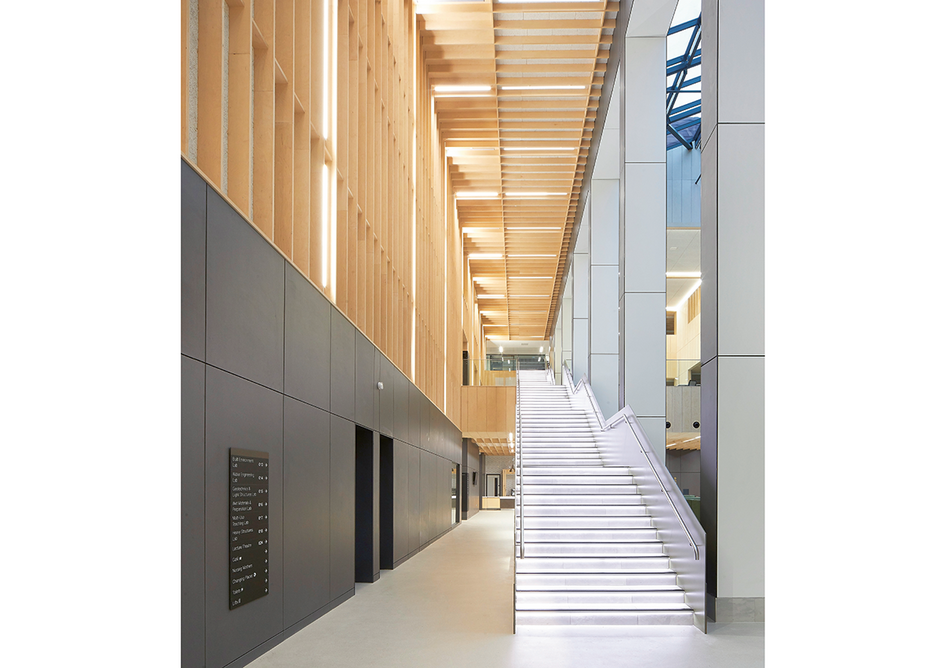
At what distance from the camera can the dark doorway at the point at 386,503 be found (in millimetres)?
13195

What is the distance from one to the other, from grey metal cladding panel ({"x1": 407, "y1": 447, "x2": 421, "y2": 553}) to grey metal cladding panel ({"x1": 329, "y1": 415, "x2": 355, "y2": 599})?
4.90 metres

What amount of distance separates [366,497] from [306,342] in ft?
14.5

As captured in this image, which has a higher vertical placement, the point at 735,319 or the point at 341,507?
the point at 735,319

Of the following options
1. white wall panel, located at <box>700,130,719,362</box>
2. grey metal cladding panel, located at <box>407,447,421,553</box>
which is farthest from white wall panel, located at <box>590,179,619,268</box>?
white wall panel, located at <box>700,130,719,362</box>

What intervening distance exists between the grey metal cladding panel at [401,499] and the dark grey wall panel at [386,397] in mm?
Result: 520

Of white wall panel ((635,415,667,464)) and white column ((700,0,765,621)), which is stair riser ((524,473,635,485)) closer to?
white wall panel ((635,415,667,464))

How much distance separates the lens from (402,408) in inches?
581

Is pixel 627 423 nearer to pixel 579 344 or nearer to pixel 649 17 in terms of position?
pixel 649 17

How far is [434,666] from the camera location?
6.18 metres

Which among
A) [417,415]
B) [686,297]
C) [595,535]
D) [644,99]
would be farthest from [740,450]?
[686,297]

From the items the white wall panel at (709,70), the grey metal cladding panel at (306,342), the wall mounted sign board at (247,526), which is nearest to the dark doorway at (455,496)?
the grey metal cladding panel at (306,342)
